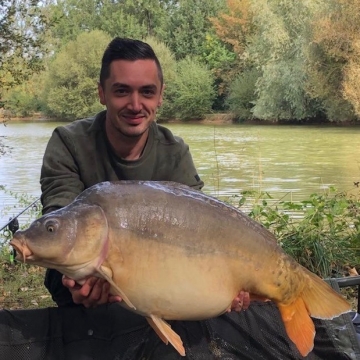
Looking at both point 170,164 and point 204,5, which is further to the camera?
point 204,5

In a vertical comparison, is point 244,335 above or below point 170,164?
below

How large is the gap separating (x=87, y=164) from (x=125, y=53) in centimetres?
33

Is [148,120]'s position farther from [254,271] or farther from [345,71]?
[345,71]

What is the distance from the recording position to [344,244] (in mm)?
2766

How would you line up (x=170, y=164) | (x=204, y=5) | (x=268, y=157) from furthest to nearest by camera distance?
(x=204, y=5), (x=268, y=157), (x=170, y=164)

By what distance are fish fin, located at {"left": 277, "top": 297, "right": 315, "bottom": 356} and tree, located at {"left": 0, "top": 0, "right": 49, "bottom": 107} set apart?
383 centimetres

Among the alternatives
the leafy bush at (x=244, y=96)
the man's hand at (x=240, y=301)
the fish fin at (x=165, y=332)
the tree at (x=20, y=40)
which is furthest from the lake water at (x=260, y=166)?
the leafy bush at (x=244, y=96)

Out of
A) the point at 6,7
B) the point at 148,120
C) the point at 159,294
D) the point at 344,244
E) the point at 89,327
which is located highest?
the point at 6,7

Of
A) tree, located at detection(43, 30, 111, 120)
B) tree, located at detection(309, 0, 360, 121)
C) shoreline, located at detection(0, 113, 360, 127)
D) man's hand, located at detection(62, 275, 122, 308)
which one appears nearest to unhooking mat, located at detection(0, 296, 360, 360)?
man's hand, located at detection(62, 275, 122, 308)

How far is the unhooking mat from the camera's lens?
4.65ft

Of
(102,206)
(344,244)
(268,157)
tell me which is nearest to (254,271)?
(102,206)

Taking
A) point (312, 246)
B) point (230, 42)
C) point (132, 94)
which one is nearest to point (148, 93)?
point (132, 94)

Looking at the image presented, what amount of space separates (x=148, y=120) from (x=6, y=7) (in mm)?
3409

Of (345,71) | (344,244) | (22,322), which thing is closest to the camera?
(22,322)
